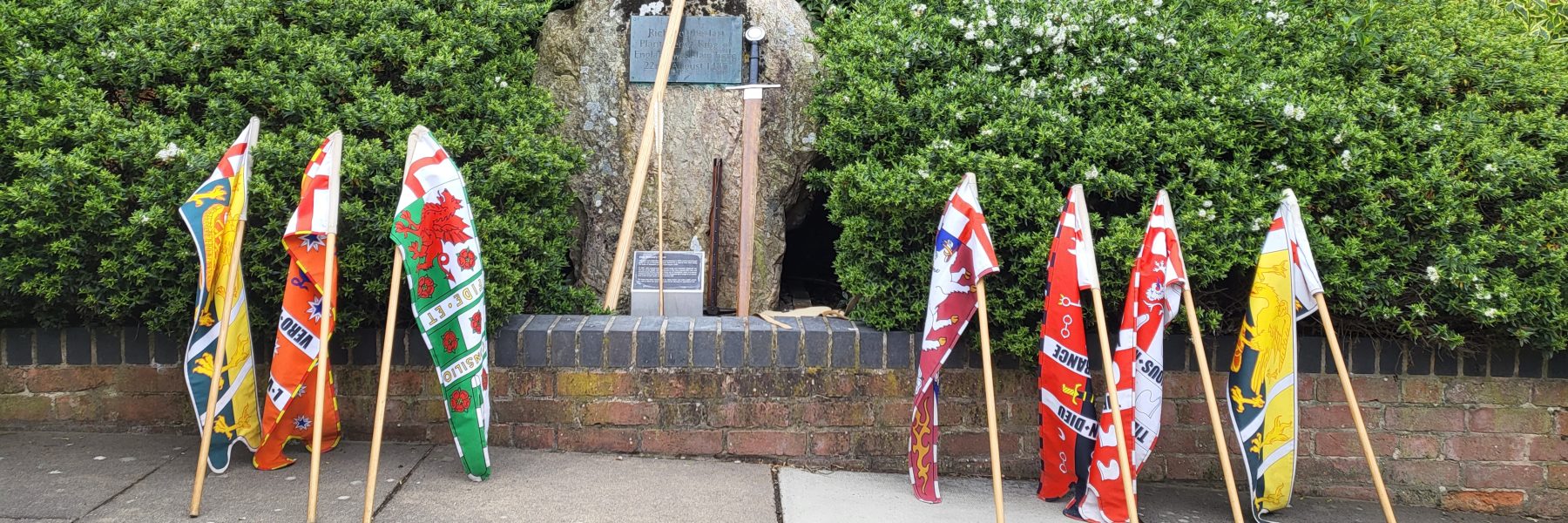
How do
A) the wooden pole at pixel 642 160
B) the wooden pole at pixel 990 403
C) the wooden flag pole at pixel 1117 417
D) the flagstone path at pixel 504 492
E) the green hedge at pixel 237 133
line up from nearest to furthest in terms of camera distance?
1. the wooden flag pole at pixel 1117 417
2. the wooden pole at pixel 990 403
3. the flagstone path at pixel 504 492
4. the green hedge at pixel 237 133
5. the wooden pole at pixel 642 160

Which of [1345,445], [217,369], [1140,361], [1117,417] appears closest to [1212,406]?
[1140,361]

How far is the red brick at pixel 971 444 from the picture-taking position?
152 inches

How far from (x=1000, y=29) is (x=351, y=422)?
3.11 meters

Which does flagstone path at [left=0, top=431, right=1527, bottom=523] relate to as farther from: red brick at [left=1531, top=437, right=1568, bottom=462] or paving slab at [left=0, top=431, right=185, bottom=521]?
red brick at [left=1531, top=437, right=1568, bottom=462]

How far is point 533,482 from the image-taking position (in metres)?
3.56

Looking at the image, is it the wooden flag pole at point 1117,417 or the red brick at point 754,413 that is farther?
the red brick at point 754,413

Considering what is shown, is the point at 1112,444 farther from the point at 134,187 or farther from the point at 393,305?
the point at 134,187

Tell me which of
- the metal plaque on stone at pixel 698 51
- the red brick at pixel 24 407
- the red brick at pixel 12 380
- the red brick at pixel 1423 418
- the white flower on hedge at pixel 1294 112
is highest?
the metal plaque on stone at pixel 698 51

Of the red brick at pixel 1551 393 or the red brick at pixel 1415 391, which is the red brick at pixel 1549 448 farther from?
the red brick at pixel 1415 391

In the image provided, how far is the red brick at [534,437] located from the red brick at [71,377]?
63.6 inches

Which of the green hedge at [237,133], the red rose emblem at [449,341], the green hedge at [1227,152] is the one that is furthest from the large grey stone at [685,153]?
the red rose emblem at [449,341]

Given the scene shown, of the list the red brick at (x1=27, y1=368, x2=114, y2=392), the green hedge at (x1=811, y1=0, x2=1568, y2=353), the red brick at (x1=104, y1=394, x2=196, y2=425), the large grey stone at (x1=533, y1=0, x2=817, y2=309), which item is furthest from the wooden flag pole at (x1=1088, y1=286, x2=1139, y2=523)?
the red brick at (x1=27, y1=368, x2=114, y2=392)

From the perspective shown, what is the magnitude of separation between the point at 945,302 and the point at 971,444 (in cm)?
71

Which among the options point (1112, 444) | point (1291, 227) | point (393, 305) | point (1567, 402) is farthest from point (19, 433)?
point (1567, 402)
